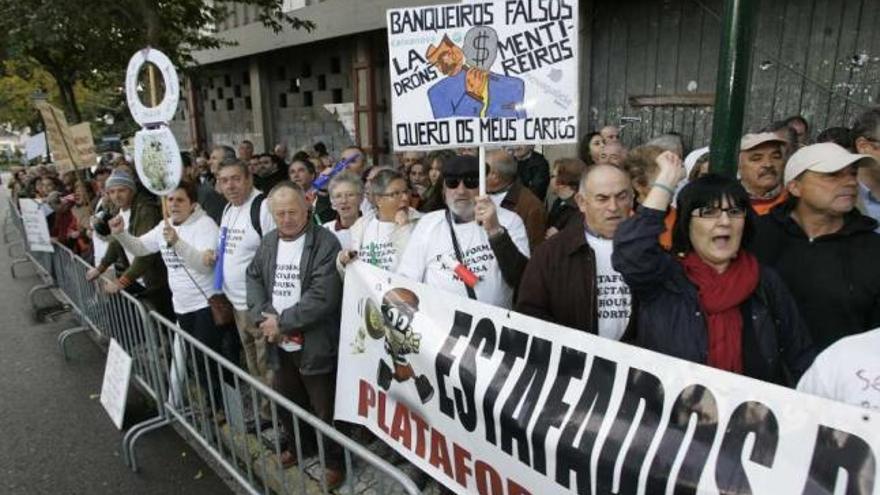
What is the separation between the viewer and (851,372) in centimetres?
172

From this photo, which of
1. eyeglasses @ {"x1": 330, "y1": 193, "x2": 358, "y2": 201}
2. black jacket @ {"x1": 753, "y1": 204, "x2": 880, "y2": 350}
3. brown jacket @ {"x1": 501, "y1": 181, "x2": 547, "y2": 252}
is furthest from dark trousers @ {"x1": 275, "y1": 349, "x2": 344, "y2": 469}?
black jacket @ {"x1": 753, "y1": 204, "x2": 880, "y2": 350}

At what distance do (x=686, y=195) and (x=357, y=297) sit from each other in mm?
1728

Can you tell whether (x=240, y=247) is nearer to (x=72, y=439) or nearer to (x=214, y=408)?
(x=214, y=408)

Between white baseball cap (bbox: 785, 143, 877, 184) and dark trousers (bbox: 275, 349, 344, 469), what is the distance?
8.67ft

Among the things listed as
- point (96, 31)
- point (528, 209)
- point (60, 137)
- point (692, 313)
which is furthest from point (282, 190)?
point (96, 31)

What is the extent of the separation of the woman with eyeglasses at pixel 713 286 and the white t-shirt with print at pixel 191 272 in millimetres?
2972

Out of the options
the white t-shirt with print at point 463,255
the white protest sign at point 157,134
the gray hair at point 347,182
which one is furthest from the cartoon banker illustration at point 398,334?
the white protest sign at point 157,134

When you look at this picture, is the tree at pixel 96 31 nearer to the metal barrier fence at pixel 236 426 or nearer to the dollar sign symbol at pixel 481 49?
the metal barrier fence at pixel 236 426

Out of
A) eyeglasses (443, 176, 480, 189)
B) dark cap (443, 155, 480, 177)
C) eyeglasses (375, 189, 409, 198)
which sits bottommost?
eyeglasses (375, 189, 409, 198)

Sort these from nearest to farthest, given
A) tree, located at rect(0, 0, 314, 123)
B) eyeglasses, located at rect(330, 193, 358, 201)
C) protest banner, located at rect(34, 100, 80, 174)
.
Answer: eyeglasses, located at rect(330, 193, 358, 201), tree, located at rect(0, 0, 314, 123), protest banner, located at rect(34, 100, 80, 174)

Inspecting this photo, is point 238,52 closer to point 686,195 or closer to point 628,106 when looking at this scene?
point 628,106

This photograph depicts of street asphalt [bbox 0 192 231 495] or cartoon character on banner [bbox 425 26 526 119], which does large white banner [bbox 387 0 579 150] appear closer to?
cartoon character on banner [bbox 425 26 526 119]

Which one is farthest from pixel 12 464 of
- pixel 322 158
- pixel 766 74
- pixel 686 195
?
pixel 766 74

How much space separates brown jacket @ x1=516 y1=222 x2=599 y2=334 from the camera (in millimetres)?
2514
